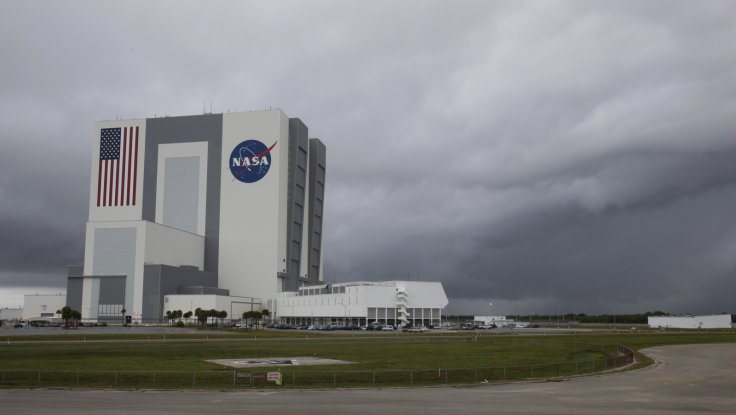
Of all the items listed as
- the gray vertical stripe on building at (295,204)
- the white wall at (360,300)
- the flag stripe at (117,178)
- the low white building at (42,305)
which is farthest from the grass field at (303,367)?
the flag stripe at (117,178)

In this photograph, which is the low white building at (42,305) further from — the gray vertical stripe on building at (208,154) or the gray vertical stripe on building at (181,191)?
the gray vertical stripe on building at (181,191)

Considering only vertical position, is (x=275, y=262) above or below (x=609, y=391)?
above

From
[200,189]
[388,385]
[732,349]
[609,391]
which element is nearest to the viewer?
[609,391]

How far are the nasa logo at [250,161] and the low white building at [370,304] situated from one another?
3495 centimetres

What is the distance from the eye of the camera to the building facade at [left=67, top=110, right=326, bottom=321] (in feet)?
594

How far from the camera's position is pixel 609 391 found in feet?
121

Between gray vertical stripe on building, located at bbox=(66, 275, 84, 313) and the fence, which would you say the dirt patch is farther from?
gray vertical stripe on building, located at bbox=(66, 275, 84, 313)

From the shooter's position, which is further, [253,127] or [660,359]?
[253,127]

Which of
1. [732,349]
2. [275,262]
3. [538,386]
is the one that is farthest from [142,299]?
[538,386]

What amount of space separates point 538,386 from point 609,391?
4.01 m

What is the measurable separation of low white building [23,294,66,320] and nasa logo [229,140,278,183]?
Result: 5958cm

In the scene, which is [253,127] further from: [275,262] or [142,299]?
[142,299]

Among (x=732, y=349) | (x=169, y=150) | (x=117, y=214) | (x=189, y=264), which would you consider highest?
(x=169, y=150)

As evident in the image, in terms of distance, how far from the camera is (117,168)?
193 m
